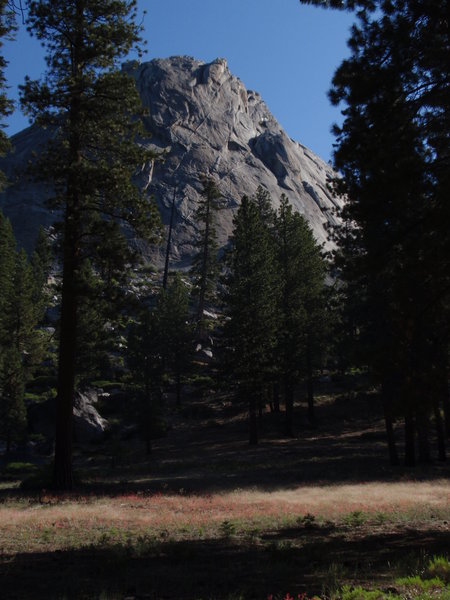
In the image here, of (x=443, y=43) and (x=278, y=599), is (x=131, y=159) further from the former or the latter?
(x=278, y=599)

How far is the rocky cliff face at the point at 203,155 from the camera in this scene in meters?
100

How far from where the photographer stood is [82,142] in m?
16.2

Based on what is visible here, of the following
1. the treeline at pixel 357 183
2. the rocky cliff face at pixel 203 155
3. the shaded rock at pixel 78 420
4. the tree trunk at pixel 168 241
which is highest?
the rocky cliff face at pixel 203 155

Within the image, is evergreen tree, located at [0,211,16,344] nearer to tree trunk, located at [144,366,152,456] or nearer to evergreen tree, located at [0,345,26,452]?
evergreen tree, located at [0,345,26,452]

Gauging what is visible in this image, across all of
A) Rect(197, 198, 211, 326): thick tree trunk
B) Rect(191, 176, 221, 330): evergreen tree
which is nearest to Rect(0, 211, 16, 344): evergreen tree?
Rect(191, 176, 221, 330): evergreen tree

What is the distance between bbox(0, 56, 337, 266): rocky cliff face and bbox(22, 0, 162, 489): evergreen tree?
76.9 meters

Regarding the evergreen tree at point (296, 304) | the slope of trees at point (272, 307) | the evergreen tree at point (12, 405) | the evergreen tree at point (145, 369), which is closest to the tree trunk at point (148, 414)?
the evergreen tree at point (145, 369)

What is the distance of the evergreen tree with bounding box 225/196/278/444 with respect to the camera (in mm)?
37125

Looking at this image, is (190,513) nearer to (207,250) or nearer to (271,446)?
(271,446)

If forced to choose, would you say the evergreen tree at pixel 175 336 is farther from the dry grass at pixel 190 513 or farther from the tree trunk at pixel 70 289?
the tree trunk at pixel 70 289

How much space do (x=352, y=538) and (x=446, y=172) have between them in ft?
23.9

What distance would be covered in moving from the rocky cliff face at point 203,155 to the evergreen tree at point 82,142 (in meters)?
76.9

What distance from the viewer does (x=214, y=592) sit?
6.06 metres

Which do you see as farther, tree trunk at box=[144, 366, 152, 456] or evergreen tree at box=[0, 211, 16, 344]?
evergreen tree at box=[0, 211, 16, 344]
